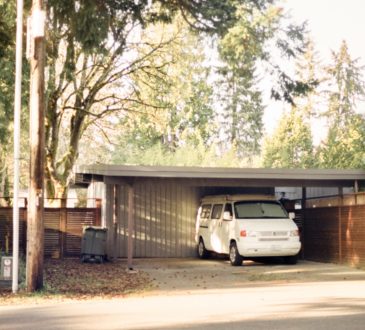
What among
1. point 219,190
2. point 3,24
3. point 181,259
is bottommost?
point 181,259

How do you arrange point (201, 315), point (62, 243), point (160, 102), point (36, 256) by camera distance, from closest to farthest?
point (201, 315) → point (36, 256) → point (62, 243) → point (160, 102)

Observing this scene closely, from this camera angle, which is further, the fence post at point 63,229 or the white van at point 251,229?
the fence post at point 63,229

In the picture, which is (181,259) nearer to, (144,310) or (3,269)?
(3,269)

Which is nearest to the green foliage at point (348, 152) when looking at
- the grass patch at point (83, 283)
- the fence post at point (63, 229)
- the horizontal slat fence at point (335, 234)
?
the horizontal slat fence at point (335, 234)

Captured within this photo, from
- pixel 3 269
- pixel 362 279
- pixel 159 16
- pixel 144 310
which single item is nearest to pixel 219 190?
pixel 159 16

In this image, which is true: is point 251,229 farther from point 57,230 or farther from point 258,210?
point 57,230

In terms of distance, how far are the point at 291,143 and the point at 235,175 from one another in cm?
→ 3469

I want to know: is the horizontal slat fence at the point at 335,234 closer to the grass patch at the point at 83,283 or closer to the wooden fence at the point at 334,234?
the wooden fence at the point at 334,234

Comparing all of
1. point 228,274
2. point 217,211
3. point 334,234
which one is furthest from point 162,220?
point 228,274

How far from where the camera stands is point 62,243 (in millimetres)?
24031

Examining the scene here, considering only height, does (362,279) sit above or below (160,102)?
below

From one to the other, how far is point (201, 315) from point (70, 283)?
19.9 feet

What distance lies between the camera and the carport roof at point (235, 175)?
20047 millimetres

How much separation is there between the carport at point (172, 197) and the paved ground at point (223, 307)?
14.1 ft
